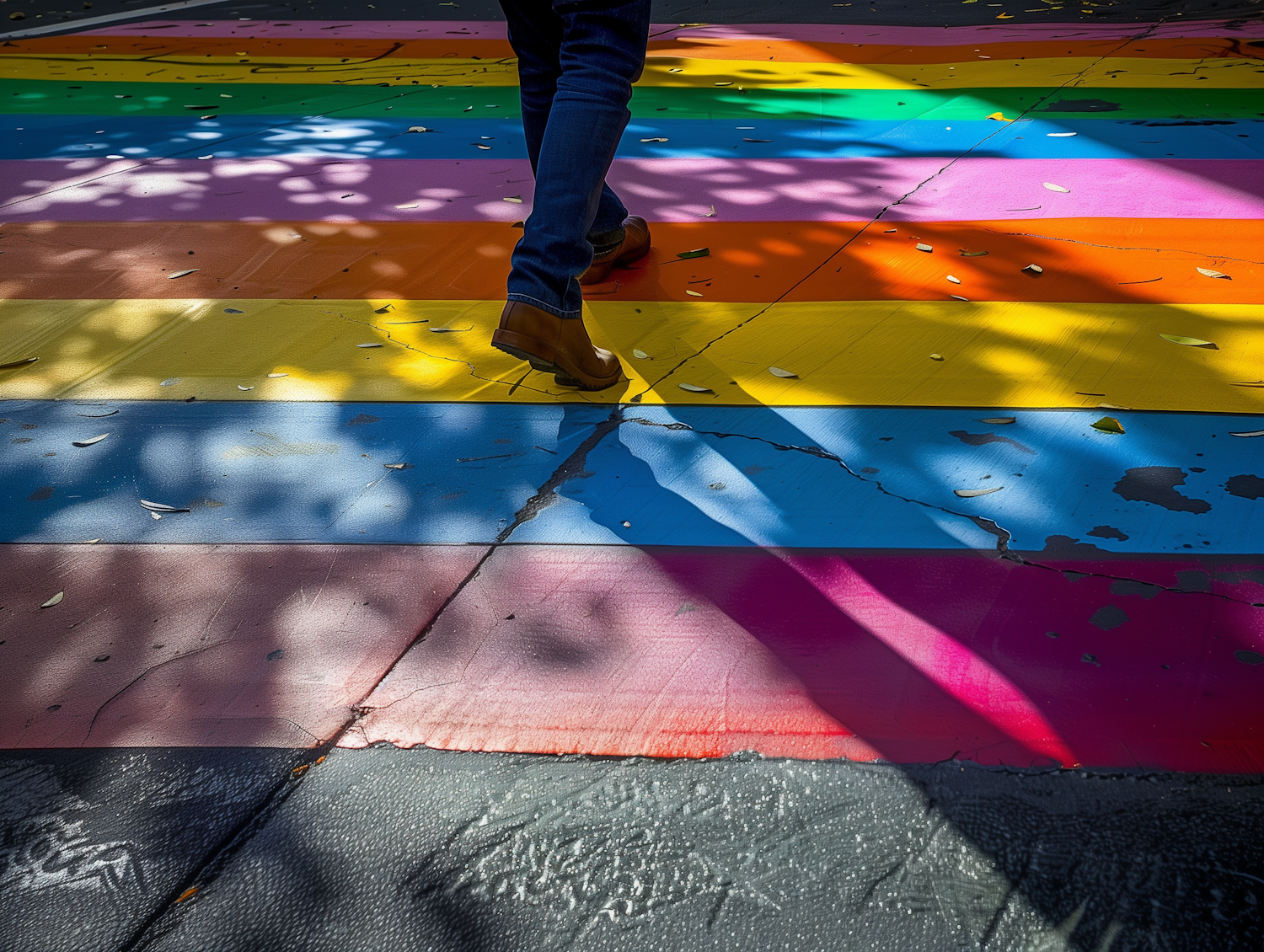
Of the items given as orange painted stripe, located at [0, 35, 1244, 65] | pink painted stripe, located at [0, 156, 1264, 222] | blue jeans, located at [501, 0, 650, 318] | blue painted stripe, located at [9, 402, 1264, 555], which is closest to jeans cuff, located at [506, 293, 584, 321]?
blue jeans, located at [501, 0, 650, 318]

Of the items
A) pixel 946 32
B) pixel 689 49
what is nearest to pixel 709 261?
pixel 689 49

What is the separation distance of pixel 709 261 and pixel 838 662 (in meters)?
2.10

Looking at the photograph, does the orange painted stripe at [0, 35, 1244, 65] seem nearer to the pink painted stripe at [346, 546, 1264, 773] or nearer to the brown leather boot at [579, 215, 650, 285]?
the brown leather boot at [579, 215, 650, 285]

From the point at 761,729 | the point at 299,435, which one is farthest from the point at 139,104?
the point at 761,729

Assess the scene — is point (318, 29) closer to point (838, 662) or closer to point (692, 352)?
point (692, 352)

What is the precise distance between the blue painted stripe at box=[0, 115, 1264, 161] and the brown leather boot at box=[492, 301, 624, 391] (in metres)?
2.49

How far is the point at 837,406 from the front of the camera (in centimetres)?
248

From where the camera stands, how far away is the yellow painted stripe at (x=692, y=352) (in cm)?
254

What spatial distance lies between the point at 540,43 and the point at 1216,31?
653cm

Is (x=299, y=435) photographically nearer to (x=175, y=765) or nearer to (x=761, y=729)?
(x=175, y=765)

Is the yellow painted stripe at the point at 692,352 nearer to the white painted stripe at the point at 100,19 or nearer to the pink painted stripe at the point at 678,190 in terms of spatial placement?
the pink painted stripe at the point at 678,190

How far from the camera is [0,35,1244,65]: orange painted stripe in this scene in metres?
6.58

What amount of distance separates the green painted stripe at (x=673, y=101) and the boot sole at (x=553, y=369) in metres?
3.31

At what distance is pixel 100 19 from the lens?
31.1 feet
